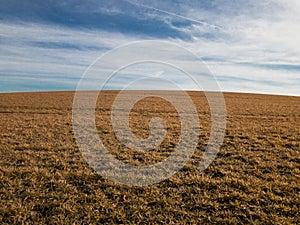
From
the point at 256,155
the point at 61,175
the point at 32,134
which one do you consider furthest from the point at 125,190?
the point at 32,134

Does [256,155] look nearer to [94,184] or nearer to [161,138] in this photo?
[161,138]

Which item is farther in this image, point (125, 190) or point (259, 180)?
point (259, 180)

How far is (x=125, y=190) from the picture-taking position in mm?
7801

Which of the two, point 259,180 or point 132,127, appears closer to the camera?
point 259,180

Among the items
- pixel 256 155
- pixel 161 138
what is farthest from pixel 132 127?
pixel 256 155

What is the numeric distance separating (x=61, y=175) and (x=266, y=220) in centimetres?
682

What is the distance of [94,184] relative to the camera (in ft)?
26.8

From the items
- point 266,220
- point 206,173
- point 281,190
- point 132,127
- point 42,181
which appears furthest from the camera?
point 132,127

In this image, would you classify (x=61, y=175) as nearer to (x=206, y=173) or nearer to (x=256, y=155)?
(x=206, y=173)

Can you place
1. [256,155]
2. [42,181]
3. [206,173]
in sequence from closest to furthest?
[42,181], [206,173], [256,155]

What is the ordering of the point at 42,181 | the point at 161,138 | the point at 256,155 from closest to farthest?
the point at 42,181, the point at 256,155, the point at 161,138

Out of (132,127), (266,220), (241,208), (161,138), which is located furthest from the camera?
(132,127)

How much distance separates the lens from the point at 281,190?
7.72 m

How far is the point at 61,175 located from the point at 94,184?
1530 millimetres
